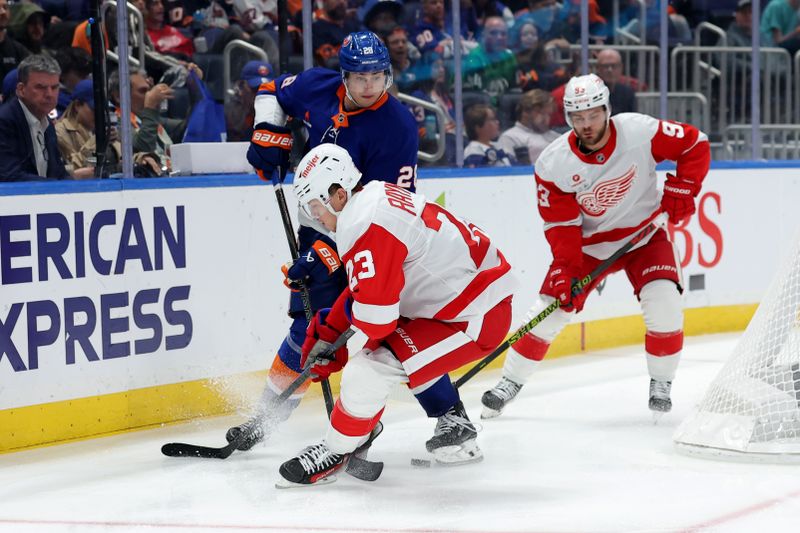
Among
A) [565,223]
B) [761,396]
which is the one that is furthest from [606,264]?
[761,396]

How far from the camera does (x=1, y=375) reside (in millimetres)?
3709

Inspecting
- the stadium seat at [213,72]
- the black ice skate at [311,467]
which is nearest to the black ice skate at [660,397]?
the black ice skate at [311,467]

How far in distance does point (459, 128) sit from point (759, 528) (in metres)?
2.88

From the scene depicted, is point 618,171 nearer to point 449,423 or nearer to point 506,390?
point 506,390

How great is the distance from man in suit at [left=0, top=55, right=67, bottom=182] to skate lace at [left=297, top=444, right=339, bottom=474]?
1.36m

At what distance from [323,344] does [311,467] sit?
33cm

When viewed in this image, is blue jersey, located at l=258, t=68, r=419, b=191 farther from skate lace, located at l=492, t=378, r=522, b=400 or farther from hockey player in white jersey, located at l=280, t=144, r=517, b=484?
skate lace, located at l=492, t=378, r=522, b=400

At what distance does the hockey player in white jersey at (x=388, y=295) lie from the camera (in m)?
2.99

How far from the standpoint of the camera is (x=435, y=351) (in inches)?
126

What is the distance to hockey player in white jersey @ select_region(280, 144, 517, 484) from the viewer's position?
118 inches

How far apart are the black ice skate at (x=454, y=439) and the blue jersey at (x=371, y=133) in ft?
2.22

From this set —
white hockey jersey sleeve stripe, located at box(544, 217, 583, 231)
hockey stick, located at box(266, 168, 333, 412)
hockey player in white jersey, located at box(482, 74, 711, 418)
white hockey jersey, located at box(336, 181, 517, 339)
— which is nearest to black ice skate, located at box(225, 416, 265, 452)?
hockey stick, located at box(266, 168, 333, 412)

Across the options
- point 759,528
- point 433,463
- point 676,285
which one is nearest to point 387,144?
point 433,463

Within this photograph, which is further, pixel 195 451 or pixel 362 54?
pixel 195 451
